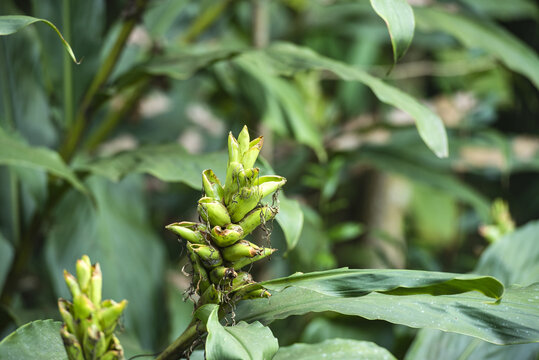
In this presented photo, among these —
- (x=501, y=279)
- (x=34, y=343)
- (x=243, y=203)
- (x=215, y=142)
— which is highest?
(x=243, y=203)

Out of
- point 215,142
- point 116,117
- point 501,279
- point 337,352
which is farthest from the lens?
point 215,142

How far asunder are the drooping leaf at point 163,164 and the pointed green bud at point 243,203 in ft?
0.58

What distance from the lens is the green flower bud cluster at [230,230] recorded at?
33cm

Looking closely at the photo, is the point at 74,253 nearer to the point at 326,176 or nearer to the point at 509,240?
the point at 326,176

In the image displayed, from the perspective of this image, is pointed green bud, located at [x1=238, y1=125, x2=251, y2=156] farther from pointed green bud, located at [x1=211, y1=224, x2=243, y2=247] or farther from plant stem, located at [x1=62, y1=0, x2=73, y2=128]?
plant stem, located at [x1=62, y1=0, x2=73, y2=128]

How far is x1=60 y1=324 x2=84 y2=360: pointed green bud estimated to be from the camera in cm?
29

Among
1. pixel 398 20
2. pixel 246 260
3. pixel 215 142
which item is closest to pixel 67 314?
pixel 246 260

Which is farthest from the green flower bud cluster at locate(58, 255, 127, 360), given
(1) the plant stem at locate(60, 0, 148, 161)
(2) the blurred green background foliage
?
(1) the plant stem at locate(60, 0, 148, 161)

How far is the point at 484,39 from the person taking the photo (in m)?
0.79

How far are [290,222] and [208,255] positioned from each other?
0.53 feet

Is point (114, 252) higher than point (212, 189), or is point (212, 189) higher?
point (212, 189)

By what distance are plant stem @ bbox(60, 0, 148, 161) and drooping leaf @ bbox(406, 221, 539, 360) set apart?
51cm

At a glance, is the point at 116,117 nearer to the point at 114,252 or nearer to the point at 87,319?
the point at 114,252

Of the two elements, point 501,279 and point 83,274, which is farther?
point 501,279
